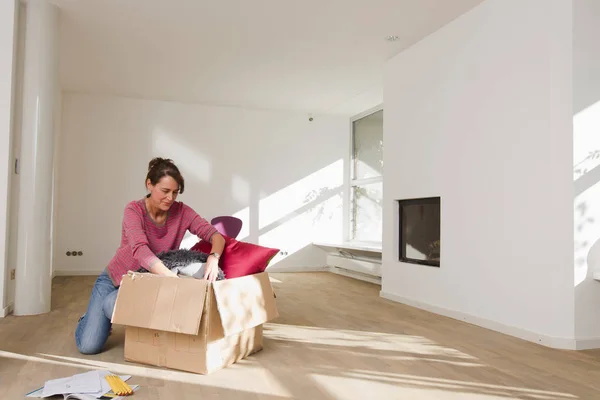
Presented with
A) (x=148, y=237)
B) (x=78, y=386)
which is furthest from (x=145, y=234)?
(x=78, y=386)

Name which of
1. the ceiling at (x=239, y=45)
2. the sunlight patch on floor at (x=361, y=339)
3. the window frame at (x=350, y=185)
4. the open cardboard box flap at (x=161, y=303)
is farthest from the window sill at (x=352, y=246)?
the open cardboard box flap at (x=161, y=303)

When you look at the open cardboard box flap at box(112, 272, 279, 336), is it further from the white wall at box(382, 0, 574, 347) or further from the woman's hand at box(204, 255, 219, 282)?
the white wall at box(382, 0, 574, 347)

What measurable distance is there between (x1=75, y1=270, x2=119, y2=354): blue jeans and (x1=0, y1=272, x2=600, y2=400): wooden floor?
57 mm

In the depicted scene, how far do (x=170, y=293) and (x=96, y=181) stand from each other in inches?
196

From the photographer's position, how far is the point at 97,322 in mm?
2730

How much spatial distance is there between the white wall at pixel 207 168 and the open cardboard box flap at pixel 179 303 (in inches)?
185

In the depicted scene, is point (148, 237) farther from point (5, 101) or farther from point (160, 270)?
point (5, 101)

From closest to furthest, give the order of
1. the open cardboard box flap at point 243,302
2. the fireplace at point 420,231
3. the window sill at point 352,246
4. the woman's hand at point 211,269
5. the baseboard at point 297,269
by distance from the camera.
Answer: the open cardboard box flap at point 243,302 < the woman's hand at point 211,269 < the fireplace at point 420,231 < the window sill at point 352,246 < the baseboard at point 297,269

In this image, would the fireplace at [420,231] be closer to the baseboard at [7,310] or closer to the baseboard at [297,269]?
the baseboard at [297,269]

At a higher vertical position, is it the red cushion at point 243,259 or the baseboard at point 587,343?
the red cushion at point 243,259

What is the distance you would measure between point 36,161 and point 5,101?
480mm

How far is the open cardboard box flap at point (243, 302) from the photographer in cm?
235

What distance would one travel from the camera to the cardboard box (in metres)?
2.29

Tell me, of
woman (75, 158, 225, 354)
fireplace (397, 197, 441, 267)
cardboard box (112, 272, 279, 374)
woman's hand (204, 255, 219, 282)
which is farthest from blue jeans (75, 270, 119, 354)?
fireplace (397, 197, 441, 267)
